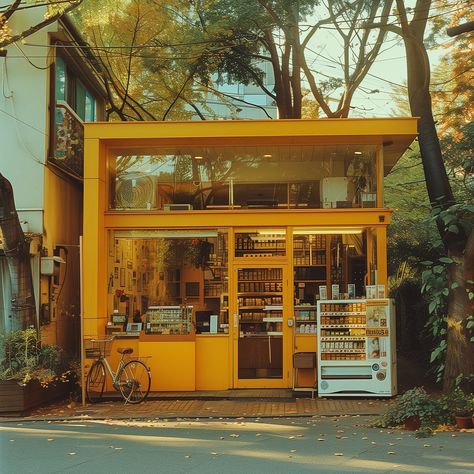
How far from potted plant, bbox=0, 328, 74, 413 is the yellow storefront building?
927 millimetres

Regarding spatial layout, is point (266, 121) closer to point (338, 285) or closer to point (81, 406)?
point (338, 285)

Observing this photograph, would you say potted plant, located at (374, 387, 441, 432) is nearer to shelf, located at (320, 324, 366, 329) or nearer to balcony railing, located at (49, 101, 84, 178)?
shelf, located at (320, 324, 366, 329)

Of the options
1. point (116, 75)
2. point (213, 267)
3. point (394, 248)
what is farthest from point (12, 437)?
point (116, 75)

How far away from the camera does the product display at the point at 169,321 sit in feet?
45.6

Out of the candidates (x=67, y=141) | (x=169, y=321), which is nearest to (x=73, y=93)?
(x=67, y=141)

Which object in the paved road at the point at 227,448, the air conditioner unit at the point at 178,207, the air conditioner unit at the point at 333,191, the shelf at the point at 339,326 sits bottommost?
the paved road at the point at 227,448

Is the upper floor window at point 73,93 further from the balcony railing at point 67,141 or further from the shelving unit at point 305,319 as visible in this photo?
the shelving unit at point 305,319

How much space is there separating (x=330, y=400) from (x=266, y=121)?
5.35m

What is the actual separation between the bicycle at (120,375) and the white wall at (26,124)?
8.82 ft

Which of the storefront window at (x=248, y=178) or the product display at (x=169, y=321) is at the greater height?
the storefront window at (x=248, y=178)

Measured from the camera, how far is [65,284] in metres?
15.8

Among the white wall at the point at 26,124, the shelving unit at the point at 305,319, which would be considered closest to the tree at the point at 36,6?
the white wall at the point at 26,124

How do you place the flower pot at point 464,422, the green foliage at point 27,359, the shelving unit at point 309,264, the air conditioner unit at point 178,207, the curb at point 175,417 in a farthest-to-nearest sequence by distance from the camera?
the shelving unit at point 309,264 → the air conditioner unit at point 178,207 → the green foliage at point 27,359 → the curb at point 175,417 → the flower pot at point 464,422

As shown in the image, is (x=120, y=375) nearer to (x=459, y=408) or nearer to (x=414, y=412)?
(x=414, y=412)
